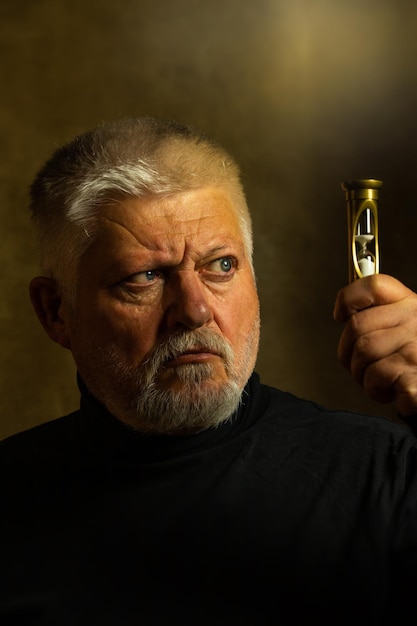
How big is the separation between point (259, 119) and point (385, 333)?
1677mm

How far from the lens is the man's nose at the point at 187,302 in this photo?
205cm

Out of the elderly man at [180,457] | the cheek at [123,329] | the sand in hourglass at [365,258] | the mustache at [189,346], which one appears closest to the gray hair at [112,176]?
the elderly man at [180,457]

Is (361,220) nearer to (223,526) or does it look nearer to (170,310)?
(170,310)

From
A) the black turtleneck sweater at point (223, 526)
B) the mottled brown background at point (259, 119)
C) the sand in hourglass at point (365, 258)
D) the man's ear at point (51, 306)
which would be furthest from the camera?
the mottled brown background at point (259, 119)

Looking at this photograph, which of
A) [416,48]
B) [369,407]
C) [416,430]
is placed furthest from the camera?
[369,407]

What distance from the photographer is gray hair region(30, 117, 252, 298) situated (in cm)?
216

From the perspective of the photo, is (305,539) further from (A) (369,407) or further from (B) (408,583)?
(A) (369,407)

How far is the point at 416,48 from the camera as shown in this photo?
9.89 ft

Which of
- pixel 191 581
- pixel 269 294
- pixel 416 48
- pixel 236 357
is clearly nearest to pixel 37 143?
pixel 269 294

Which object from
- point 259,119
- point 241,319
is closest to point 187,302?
point 241,319

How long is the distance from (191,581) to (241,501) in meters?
0.20

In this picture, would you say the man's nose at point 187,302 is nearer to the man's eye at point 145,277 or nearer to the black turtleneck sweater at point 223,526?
the man's eye at point 145,277

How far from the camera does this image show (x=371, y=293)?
1.73 metres

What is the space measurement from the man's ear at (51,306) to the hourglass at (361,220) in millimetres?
799
